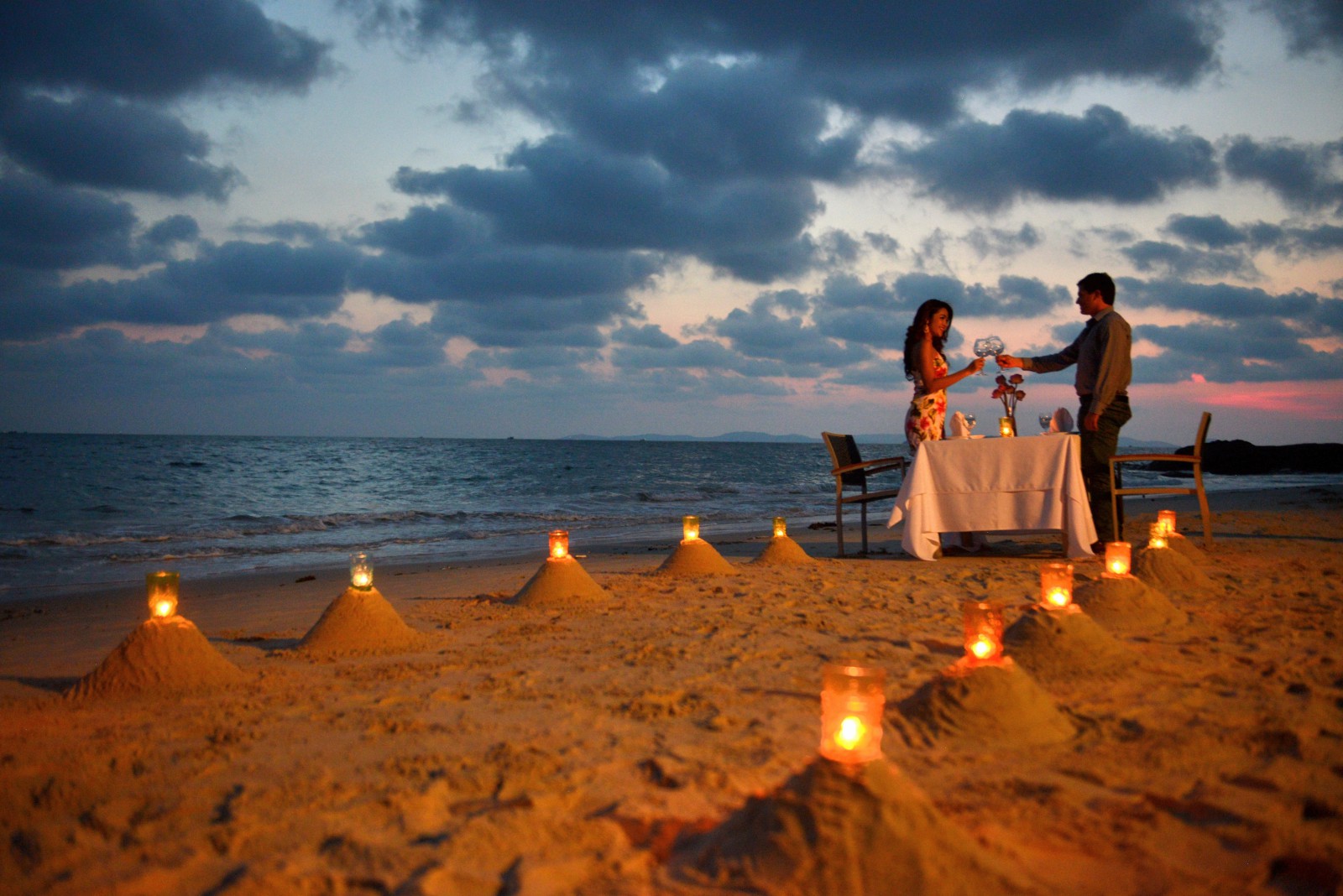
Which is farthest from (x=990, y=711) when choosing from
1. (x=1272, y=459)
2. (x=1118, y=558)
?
(x=1272, y=459)

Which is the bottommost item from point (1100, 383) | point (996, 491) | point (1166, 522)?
point (1166, 522)

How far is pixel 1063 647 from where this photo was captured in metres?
2.91

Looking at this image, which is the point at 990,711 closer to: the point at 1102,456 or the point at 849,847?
the point at 849,847

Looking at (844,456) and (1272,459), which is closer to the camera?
(844,456)

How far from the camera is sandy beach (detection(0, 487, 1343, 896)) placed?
61.4 inches

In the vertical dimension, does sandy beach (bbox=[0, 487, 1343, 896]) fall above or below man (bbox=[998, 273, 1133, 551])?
below

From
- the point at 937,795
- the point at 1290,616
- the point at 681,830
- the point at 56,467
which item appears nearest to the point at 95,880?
the point at 681,830

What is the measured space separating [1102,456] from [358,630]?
203 inches

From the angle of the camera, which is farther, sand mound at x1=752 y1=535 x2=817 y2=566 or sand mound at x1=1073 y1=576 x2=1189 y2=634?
sand mound at x1=752 y1=535 x2=817 y2=566

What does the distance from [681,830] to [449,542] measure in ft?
28.5

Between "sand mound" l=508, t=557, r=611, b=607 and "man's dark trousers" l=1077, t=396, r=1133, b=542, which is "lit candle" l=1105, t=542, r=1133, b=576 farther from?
"sand mound" l=508, t=557, r=611, b=607

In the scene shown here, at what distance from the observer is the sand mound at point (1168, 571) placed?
4562mm

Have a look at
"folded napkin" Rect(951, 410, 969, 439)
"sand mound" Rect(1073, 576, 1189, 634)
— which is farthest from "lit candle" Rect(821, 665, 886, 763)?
"folded napkin" Rect(951, 410, 969, 439)

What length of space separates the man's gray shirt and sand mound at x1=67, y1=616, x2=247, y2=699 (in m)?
5.57
